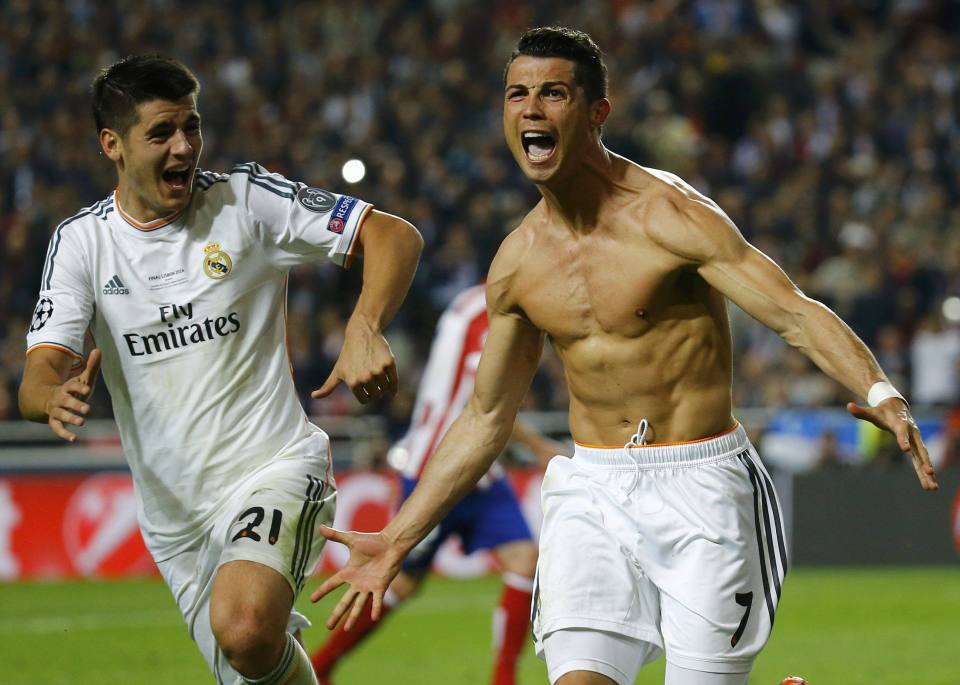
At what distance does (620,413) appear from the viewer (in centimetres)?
486

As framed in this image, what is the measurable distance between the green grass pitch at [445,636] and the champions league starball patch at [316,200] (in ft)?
14.5

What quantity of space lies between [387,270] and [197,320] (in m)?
0.70

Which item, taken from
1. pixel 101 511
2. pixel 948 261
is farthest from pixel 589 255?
pixel 948 261

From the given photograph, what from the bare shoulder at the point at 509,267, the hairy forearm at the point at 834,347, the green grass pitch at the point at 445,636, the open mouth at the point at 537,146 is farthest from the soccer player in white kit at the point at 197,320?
the green grass pitch at the point at 445,636

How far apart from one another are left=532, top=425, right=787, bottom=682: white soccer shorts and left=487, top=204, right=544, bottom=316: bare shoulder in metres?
0.57

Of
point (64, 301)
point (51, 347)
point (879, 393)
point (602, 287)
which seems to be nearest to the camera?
point (879, 393)

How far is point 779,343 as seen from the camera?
17.0 metres

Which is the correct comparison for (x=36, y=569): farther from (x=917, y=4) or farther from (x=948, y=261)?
(x=917, y=4)

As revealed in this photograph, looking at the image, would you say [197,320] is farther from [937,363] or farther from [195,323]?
[937,363]

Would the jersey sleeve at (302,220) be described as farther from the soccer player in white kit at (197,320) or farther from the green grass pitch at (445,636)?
the green grass pitch at (445,636)

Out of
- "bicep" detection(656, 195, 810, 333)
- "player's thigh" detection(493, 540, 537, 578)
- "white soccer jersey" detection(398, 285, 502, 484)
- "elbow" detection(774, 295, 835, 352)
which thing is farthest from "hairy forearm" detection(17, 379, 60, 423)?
"player's thigh" detection(493, 540, 537, 578)

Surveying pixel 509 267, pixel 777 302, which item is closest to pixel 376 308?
pixel 509 267

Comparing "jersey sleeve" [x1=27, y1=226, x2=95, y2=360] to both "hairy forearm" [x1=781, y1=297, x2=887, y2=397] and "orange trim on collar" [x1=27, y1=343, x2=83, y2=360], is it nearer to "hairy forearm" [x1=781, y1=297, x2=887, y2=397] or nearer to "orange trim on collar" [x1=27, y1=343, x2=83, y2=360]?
"orange trim on collar" [x1=27, y1=343, x2=83, y2=360]

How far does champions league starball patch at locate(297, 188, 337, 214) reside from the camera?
5.61 metres
